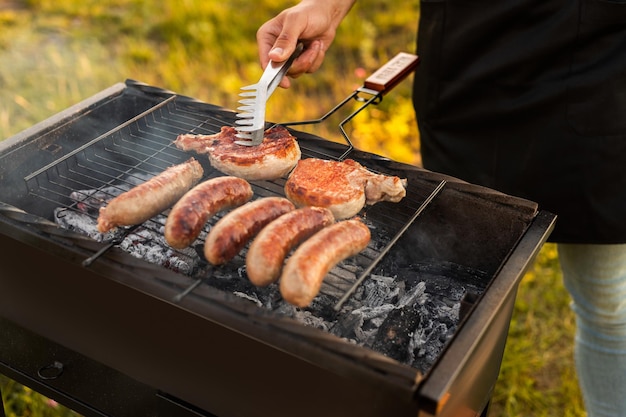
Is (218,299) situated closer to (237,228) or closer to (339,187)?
(237,228)

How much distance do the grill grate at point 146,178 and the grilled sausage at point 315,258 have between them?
0.24 meters

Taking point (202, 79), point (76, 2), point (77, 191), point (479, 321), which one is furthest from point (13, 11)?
point (479, 321)

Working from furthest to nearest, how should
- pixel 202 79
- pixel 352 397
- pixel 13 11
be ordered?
pixel 13 11
pixel 202 79
pixel 352 397

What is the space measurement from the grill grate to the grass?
1870mm

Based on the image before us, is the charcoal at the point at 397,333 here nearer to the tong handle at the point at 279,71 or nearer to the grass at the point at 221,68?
the tong handle at the point at 279,71

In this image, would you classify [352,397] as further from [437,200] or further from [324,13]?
[324,13]

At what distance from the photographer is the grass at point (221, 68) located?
165 inches

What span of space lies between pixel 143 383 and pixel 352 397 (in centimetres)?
87

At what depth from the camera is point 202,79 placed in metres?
6.02

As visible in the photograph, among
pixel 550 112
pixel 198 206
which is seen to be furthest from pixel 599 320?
pixel 198 206

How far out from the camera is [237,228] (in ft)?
6.78

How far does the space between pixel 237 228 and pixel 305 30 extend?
3.62 feet

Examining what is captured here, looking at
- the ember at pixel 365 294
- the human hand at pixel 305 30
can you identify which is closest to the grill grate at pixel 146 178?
the ember at pixel 365 294

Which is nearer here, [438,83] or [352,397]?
[352,397]
